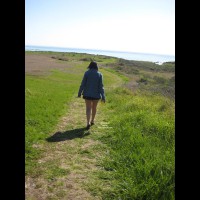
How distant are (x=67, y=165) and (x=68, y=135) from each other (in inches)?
86.0

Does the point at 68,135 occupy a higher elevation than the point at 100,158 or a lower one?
higher

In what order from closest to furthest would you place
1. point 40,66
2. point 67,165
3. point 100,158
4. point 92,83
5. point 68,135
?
point 67,165, point 100,158, point 68,135, point 92,83, point 40,66

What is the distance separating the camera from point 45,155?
6.05 m

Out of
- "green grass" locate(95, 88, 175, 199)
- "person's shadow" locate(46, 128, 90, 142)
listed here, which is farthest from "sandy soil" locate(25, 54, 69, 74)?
"green grass" locate(95, 88, 175, 199)

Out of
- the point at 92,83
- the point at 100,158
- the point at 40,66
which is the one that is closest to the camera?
the point at 100,158

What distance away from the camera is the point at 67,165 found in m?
5.49

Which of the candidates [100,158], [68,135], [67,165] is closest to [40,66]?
[68,135]

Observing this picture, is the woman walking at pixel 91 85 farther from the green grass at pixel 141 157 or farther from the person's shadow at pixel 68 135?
the green grass at pixel 141 157

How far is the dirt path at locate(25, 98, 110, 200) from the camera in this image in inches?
172

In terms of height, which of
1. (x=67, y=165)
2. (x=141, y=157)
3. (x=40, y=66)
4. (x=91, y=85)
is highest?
(x=40, y=66)

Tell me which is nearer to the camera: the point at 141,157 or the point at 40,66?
the point at 141,157

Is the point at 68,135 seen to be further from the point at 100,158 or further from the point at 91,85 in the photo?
the point at 100,158

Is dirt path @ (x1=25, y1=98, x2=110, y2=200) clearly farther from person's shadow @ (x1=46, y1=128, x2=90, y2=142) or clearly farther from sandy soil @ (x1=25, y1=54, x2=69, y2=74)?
sandy soil @ (x1=25, y1=54, x2=69, y2=74)
